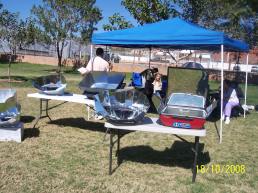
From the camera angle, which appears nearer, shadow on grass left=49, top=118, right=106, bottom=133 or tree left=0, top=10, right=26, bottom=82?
shadow on grass left=49, top=118, right=106, bottom=133

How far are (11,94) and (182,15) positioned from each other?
14739mm

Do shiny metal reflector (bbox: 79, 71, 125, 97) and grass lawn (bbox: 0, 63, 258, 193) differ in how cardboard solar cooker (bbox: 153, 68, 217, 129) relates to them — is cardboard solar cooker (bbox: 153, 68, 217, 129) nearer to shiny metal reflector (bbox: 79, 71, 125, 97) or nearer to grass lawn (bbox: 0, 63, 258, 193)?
grass lawn (bbox: 0, 63, 258, 193)

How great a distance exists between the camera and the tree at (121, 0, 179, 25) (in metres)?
18.7

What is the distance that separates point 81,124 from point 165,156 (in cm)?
263

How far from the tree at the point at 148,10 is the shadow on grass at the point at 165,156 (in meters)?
12.8

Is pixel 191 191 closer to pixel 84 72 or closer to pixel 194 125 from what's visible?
pixel 194 125

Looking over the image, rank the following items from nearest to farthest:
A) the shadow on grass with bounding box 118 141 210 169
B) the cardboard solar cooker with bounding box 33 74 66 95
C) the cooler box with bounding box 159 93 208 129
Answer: the cooler box with bounding box 159 93 208 129 < the shadow on grass with bounding box 118 141 210 169 < the cardboard solar cooker with bounding box 33 74 66 95

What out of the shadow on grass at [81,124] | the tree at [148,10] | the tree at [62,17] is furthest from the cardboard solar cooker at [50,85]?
the tree at [62,17]

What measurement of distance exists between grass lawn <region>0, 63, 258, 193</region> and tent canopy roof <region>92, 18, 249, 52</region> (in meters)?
1.85

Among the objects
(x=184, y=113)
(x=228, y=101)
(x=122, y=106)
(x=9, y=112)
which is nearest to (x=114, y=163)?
(x=122, y=106)

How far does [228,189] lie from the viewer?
500 cm

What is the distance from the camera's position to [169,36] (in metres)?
8.02

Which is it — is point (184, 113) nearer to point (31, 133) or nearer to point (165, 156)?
point (165, 156)

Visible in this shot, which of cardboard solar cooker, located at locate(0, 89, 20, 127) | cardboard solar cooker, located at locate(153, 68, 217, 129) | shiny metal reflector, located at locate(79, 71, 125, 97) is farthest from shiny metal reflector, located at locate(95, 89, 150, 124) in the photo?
shiny metal reflector, located at locate(79, 71, 125, 97)
